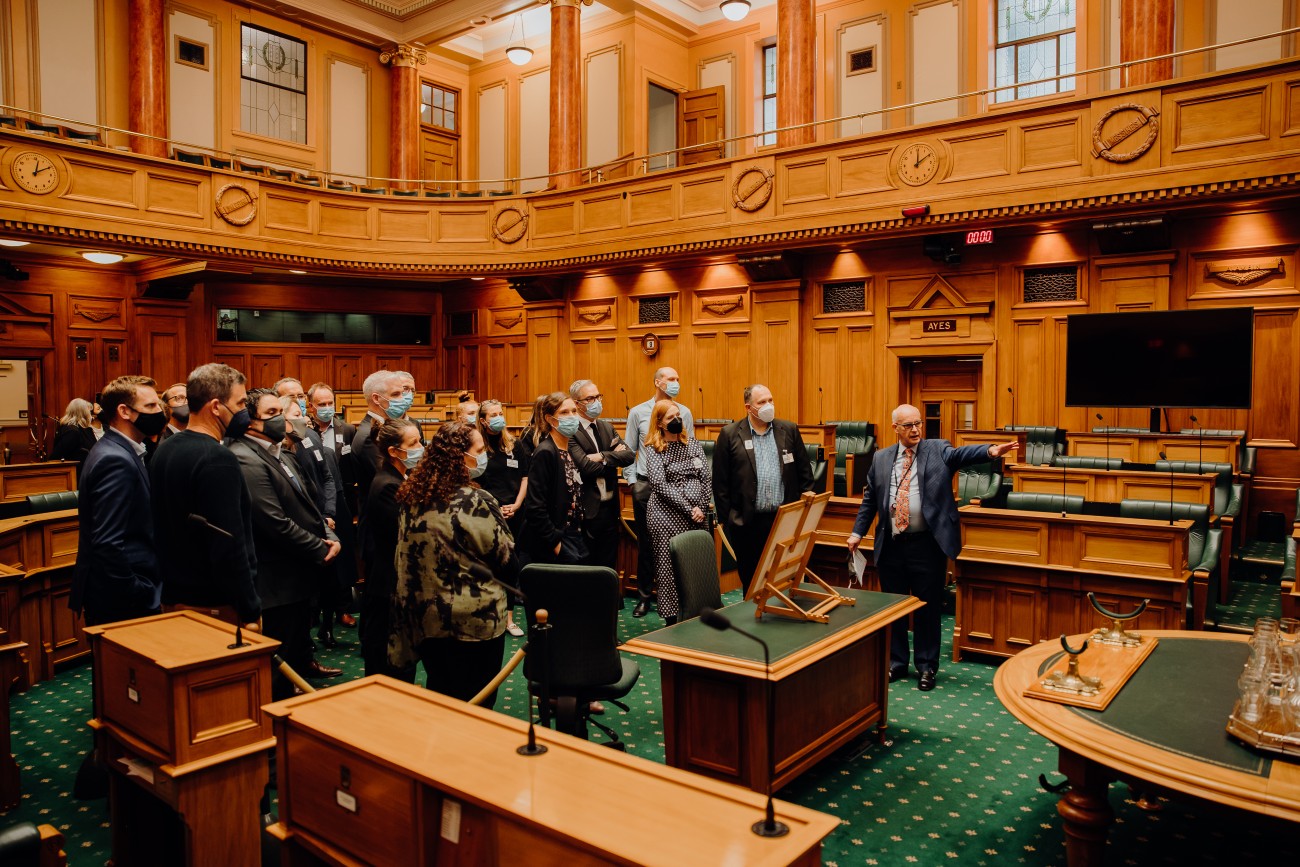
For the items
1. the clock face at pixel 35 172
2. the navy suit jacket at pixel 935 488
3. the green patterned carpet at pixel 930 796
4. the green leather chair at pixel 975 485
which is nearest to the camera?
the green patterned carpet at pixel 930 796

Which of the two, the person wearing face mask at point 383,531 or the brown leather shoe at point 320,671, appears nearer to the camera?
the person wearing face mask at point 383,531

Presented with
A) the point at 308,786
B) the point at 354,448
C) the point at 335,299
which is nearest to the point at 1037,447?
the point at 354,448

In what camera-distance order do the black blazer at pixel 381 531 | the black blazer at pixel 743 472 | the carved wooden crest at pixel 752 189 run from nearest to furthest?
1. the black blazer at pixel 381 531
2. the black blazer at pixel 743 472
3. the carved wooden crest at pixel 752 189

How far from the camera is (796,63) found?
9.65m

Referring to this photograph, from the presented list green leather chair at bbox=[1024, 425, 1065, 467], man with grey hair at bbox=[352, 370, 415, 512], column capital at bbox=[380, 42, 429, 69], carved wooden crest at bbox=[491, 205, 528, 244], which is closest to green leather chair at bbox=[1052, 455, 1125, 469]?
green leather chair at bbox=[1024, 425, 1065, 467]

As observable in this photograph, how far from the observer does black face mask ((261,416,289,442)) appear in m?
3.67

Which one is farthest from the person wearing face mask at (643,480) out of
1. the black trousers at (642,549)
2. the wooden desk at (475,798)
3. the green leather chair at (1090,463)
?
the green leather chair at (1090,463)

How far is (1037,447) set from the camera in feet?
26.5

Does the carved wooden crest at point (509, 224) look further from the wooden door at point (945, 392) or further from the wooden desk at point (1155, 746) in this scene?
the wooden desk at point (1155, 746)

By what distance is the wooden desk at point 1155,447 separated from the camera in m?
6.98

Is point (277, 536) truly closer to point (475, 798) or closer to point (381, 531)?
point (381, 531)

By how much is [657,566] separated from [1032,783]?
2395 mm

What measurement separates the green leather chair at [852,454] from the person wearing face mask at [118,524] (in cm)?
609

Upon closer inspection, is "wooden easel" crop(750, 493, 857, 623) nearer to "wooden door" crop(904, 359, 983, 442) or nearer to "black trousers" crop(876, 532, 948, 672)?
"black trousers" crop(876, 532, 948, 672)
